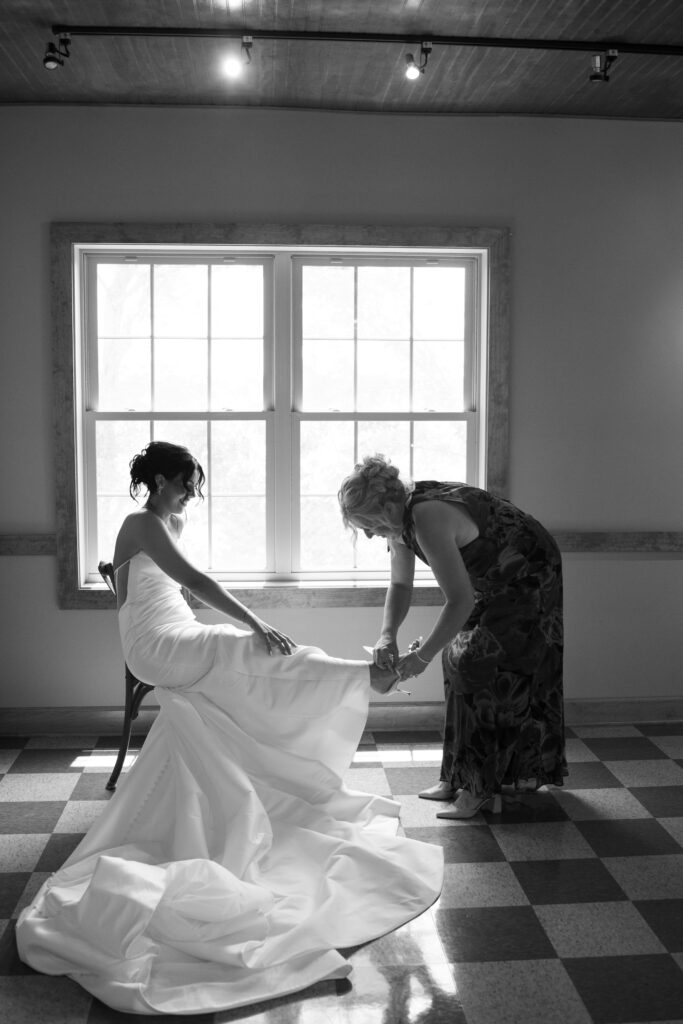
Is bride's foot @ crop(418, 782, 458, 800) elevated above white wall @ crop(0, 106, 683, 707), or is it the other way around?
white wall @ crop(0, 106, 683, 707)

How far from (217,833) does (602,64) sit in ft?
11.6

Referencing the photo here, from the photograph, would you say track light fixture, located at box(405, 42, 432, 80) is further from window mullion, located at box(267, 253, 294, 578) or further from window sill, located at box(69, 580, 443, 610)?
window sill, located at box(69, 580, 443, 610)

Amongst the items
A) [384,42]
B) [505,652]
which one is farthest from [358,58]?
[505,652]

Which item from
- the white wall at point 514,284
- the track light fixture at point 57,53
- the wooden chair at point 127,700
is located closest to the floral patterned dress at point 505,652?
the white wall at point 514,284

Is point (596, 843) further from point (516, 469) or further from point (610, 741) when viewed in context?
point (516, 469)

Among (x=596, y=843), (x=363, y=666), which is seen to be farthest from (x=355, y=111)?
(x=596, y=843)

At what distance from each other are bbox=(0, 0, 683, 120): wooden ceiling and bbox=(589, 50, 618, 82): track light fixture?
1.9 inches

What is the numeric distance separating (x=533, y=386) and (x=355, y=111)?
1.68 meters

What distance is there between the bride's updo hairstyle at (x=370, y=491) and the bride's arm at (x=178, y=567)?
0.57m

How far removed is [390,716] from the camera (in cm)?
522

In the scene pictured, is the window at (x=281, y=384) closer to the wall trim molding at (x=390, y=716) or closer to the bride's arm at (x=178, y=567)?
the wall trim molding at (x=390, y=716)

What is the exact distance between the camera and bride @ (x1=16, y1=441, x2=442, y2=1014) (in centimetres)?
281

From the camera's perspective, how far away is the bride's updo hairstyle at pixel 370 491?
3.68 m

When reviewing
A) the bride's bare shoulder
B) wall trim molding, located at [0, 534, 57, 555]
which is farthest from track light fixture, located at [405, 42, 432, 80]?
wall trim molding, located at [0, 534, 57, 555]
